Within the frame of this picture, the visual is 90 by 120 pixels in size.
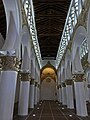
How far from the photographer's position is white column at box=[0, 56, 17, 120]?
6.45 meters

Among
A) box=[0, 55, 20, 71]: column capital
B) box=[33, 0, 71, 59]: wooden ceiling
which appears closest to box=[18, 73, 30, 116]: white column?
box=[0, 55, 20, 71]: column capital

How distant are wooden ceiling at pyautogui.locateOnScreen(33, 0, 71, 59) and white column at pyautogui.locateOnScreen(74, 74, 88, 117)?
6.49m

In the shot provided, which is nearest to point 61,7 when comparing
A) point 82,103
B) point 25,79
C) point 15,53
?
point 25,79

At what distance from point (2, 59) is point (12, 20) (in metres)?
Result: 1.72

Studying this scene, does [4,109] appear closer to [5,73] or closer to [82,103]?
[5,73]

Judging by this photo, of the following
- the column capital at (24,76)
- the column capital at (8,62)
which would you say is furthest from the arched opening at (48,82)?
the column capital at (8,62)

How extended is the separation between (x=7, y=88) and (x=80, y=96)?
18.5 feet

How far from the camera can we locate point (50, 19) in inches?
693

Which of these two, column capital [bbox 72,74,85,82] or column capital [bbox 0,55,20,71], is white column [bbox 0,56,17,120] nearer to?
column capital [bbox 0,55,20,71]

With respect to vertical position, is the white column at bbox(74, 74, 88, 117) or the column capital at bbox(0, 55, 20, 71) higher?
the column capital at bbox(0, 55, 20, 71)

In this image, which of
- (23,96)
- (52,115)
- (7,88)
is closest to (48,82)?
(52,115)

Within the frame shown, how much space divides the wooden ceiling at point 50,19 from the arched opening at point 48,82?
6.32 m

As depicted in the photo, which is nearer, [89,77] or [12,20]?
[12,20]

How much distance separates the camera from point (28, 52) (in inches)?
462
